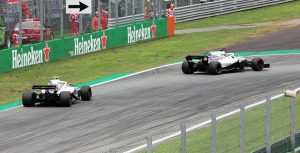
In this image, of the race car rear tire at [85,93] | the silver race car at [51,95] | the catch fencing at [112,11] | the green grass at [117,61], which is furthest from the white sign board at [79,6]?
the silver race car at [51,95]

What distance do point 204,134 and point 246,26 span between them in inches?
1519

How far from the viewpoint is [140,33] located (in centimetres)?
4512

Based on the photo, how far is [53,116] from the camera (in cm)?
2508

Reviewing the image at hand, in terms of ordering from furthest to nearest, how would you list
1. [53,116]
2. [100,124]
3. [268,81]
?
1. [268,81]
2. [53,116]
3. [100,124]

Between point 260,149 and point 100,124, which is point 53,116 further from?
point 260,149

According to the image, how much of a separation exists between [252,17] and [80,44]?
674 inches

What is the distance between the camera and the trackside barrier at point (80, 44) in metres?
35.9

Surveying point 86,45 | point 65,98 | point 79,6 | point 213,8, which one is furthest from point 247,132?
point 213,8

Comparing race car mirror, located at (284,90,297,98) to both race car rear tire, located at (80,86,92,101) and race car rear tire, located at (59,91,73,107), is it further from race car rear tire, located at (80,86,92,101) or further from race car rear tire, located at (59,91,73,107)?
race car rear tire, located at (80,86,92,101)

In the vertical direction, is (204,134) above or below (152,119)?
above

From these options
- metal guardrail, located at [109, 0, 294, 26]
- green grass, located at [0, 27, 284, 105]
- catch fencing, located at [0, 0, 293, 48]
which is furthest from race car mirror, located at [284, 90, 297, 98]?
metal guardrail, located at [109, 0, 294, 26]

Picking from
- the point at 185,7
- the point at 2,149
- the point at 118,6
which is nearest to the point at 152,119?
the point at 2,149

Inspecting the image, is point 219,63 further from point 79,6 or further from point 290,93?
point 290,93

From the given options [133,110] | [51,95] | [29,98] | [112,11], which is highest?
[112,11]
